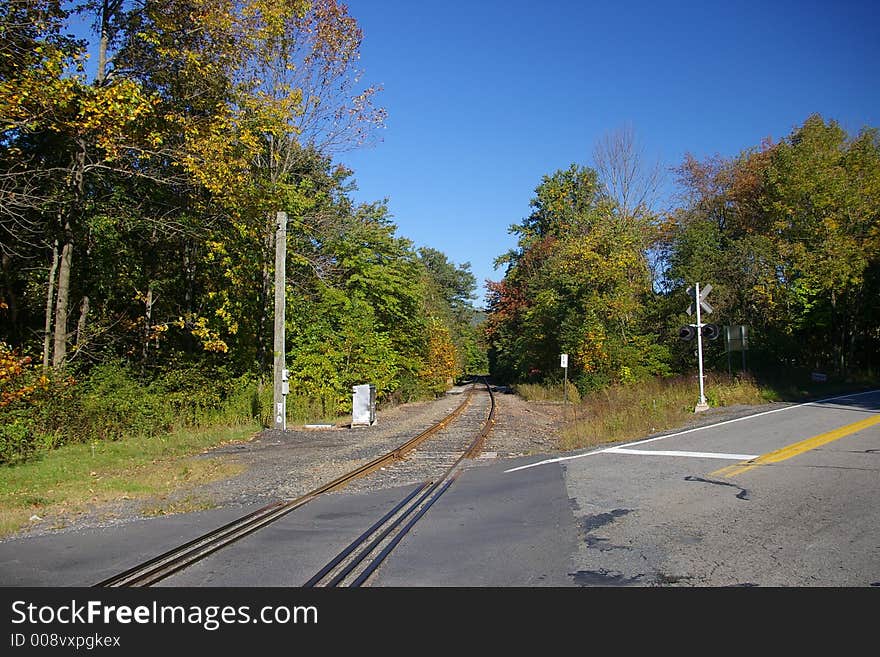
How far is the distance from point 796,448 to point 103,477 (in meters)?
12.1

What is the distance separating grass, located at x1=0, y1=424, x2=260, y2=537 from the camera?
907 cm

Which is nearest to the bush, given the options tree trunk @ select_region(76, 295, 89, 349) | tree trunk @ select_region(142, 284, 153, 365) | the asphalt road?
tree trunk @ select_region(76, 295, 89, 349)

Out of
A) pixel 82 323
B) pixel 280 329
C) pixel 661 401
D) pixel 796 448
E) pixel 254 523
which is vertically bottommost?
pixel 254 523

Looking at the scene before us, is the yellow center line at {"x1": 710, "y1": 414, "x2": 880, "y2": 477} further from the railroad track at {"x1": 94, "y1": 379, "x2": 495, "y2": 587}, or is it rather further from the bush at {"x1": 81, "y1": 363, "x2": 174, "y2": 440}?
the bush at {"x1": 81, "y1": 363, "x2": 174, "y2": 440}

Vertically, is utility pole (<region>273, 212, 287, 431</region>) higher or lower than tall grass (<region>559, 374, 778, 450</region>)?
higher

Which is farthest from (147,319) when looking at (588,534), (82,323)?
(588,534)

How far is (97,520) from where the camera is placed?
8.38 m

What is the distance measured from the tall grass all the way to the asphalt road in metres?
5.28

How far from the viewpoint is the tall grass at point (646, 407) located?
53.2ft

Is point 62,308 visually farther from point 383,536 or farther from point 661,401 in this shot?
point 661,401

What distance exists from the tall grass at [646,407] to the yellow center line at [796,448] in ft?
12.7

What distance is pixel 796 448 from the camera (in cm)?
1126

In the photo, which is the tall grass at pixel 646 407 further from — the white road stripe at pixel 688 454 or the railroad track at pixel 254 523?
the railroad track at pixel 254 523
